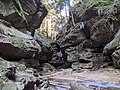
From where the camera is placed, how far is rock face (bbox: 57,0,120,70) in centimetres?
1747

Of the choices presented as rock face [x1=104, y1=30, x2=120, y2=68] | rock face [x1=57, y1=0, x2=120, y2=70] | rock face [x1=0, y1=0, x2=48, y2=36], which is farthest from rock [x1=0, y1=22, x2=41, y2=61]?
rock face [x1=104, y1=30, x2=120, y2=68]

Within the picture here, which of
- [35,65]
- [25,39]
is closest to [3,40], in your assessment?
[25,39]

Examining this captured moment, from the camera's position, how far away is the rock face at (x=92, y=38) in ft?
57.3

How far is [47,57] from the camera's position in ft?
71.7

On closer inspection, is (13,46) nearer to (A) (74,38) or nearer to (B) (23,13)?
(B) (23,13)

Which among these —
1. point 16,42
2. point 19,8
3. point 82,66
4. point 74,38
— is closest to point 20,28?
point 19,8

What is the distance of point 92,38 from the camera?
66.2 ft

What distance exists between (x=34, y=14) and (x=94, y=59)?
8188mm

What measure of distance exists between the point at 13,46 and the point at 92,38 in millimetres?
10417

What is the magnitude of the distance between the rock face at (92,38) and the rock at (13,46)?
658cm

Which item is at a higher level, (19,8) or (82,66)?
(19,8)

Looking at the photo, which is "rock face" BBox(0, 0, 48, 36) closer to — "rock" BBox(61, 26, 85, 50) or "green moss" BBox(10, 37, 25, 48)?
"green moss" BBox(10, 37, 25, 48)

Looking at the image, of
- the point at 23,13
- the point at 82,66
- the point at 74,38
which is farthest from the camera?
the point at 74,38

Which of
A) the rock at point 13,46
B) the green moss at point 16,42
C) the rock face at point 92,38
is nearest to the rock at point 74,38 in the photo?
the rock face at point 92,38
